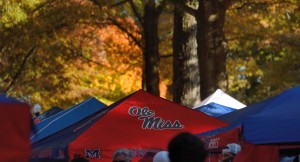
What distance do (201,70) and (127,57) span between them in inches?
436

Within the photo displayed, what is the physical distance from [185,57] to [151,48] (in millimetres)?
3390

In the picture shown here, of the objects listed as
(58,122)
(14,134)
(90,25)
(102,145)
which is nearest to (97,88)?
(90,25)

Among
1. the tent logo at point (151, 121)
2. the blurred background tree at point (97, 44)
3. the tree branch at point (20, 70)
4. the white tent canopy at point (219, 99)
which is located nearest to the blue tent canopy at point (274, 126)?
the tent logo at point (151, 121)

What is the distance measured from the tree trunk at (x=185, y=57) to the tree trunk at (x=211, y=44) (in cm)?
305

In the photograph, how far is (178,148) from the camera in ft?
16.1

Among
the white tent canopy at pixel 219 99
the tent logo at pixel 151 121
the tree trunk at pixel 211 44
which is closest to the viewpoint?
the tent logo at pixel 151 121

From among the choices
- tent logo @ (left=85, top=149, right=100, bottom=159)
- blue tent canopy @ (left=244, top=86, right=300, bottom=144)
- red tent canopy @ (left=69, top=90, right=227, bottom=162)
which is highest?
blue tent canopy @ (left=244, top=86, right=300, bottom=144)

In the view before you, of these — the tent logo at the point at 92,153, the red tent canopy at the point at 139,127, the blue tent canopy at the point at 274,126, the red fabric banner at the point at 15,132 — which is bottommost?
the tent logo at the point at 92,153

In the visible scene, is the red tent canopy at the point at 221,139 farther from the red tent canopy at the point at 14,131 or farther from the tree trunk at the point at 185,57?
the tree trunk at the point at 185,57

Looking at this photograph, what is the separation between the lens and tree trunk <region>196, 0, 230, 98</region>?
1691cm

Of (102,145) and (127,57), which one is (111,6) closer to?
(127,57)

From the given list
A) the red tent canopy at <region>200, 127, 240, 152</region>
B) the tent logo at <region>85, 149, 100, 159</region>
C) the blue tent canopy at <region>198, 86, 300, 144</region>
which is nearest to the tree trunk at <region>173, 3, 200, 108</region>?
the tent logo at <region>85, 149, 100, 159</region>

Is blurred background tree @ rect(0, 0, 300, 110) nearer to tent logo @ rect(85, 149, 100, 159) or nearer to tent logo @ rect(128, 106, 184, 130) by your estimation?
tent logo @ rect(128, 106, 184, 130)

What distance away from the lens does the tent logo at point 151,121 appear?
36.3ft
